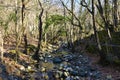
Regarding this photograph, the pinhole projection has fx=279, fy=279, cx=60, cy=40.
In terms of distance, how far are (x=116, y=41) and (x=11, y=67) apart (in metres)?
10.0

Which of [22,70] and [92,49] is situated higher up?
[92,49]

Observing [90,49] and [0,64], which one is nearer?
[0,64]

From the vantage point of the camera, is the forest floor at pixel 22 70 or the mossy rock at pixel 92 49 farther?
the mossy rock at pixel 92 49

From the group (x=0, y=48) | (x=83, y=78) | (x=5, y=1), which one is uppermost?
(x=5, y=1)

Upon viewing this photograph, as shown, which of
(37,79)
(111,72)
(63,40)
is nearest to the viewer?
(37,79)

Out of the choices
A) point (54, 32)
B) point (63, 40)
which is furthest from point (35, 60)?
point (63, 40)

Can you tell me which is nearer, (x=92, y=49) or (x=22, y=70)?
(x=22, y=70)

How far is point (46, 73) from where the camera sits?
1898 centimetres

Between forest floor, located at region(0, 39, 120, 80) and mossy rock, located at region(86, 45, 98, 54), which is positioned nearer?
forest floor, located at region(0, 39, 120, 80)

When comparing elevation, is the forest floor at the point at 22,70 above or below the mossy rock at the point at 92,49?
below

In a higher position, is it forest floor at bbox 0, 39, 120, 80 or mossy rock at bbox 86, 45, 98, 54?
mossy rock at bbox 86, 45, 98, 54

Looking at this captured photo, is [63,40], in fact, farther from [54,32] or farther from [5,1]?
[5,1]

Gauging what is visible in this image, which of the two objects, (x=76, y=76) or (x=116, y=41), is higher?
(x=116, y=41)

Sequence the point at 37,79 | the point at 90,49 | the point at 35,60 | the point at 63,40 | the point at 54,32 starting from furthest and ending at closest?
the point at 63,40 → the point at 54,32 → the point at 90,49 → the point at 35,60 → the point at 37,79
